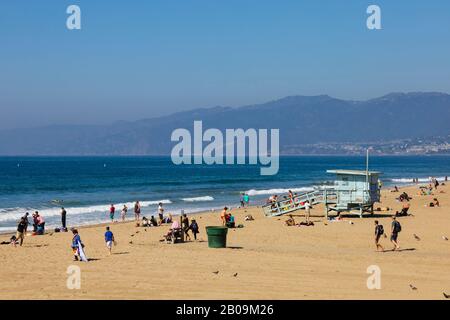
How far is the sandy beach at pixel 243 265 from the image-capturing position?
1667cm

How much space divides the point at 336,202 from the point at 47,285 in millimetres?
22590

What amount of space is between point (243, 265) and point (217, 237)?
14.7 feet

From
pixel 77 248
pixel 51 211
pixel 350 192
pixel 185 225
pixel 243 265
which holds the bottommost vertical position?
pixel 243 265

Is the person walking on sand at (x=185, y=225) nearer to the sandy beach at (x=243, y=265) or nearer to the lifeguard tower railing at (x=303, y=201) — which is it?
the sandy beach at (x=243, y=265)

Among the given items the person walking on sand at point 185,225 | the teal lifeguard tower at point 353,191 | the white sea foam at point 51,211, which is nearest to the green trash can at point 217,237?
the person walking on sand at point 185,225

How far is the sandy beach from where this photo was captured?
1667 centimetres

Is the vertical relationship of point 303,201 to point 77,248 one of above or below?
above

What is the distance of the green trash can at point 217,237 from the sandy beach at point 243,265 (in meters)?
0.44

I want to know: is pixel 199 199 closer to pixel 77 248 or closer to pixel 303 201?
pixel 303 201

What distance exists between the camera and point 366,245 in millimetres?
26812

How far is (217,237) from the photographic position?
999 inches

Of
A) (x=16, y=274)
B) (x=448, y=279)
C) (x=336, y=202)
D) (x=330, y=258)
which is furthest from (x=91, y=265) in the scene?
(x=336, y=202)

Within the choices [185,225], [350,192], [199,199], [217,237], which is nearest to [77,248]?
[217,237]
